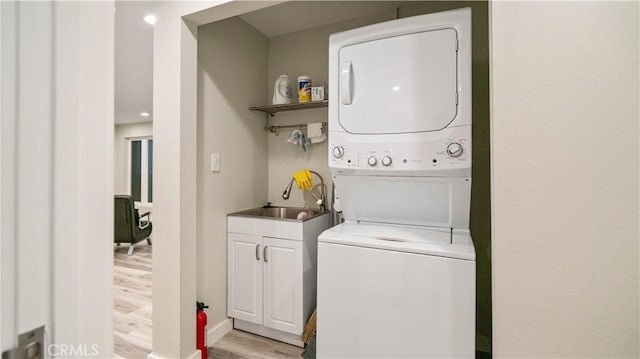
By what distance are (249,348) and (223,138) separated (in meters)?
1.50

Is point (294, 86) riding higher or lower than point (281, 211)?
higher

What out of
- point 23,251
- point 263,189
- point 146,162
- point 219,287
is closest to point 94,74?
point 23,251

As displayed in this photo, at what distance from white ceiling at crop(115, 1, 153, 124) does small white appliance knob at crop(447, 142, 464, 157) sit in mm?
2136

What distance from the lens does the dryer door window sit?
1.40 m

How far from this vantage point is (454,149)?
1.36 meters

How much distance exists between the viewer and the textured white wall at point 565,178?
36.4 inches

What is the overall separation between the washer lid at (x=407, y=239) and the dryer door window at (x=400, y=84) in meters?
0.54

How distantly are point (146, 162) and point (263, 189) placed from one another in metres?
5.13

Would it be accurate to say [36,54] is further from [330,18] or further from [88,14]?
[330,18]

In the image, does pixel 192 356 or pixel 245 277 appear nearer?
pixel 192 356

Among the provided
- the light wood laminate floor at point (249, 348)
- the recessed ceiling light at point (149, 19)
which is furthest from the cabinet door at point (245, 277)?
the recessed ceiling light at point (149, 19)

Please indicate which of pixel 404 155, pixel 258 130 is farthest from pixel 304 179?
pixel 404 155

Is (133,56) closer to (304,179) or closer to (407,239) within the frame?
(304,179)

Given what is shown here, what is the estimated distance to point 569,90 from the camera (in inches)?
38.6
